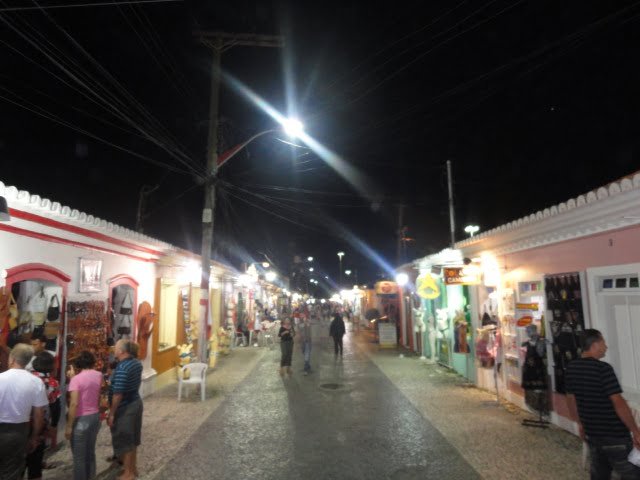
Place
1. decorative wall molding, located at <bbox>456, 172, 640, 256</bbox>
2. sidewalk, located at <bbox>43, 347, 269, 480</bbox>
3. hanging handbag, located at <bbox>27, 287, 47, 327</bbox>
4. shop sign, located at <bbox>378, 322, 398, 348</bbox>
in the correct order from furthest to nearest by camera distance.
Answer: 1. shop sign, located at <bbox>378, 322, 398, 348</bbox>
2. hanging handbag, located at <bbox>27, 287, 47, 327</bbox>
3. sidewalk, located at <bbox>43, 347, 269, 480</bbox>
4. decorative wall molding, located at <bbox>456, 172, 640, 256</bbox>

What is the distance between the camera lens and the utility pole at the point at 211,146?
10.3m

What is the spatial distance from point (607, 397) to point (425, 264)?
9.87 m

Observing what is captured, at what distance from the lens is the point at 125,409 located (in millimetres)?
4906

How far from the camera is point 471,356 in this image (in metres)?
10.9

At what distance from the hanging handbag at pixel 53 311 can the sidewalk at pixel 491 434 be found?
645 centimetres

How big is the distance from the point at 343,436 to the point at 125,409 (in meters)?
3.40

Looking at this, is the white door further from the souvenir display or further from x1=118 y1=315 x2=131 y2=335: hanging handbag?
x1=118 y1=315 x2=131 y2=335: hanging handbag

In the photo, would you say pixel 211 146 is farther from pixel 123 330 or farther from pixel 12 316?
pixel 12 316

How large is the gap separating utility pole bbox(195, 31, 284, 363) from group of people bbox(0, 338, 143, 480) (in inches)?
188

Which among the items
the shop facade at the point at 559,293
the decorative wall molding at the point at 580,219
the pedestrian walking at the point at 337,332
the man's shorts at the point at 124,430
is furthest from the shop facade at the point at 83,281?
the shop facade at the point at 559,293

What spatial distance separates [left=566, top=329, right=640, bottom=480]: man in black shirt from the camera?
12.0 ft

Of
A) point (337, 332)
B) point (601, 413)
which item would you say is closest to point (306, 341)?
point (337, 332)

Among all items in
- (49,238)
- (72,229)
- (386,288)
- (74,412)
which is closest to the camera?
(74,412)

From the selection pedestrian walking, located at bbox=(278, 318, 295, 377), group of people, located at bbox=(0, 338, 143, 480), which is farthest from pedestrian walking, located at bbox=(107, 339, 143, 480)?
pedestrian walking, located at bbox=(278, 318, 295, 377)
